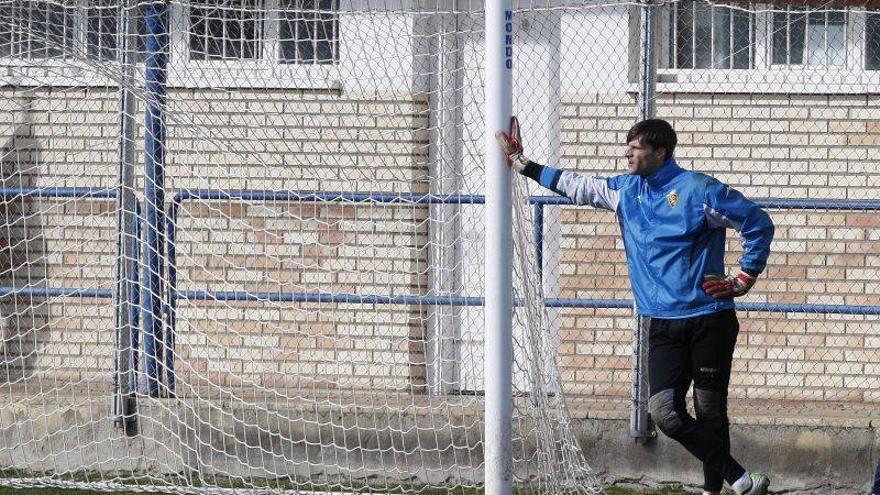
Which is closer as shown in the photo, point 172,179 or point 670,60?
point 172,179

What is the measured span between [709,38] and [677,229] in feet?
8.59

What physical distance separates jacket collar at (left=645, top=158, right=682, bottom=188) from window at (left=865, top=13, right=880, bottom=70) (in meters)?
2.60

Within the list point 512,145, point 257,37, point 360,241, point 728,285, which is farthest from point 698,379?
point 257,37

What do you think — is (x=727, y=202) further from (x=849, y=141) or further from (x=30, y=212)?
(x=30, y=212)

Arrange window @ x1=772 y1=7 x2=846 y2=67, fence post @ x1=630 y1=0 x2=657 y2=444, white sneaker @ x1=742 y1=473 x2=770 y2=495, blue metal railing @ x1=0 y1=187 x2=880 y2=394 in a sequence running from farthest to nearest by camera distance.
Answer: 1. window @ x1=772 y1=7 x2=846 y2=67
2. blue metal railing @ x1=0 y1=187 x2=880 y2=394
3. fence post @ x1=630 y1=0 x2=657 y2=444
4. white sneaker @ x1=742 y1=473 x2=770 y2=495

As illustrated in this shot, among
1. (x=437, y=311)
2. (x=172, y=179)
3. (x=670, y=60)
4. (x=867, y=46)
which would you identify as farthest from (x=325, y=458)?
(x=867, y=46)

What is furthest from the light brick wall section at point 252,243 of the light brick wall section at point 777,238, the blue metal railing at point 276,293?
the light brick wall section at point 777,238

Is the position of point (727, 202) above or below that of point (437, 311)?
above

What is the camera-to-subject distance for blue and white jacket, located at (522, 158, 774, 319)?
6297mm

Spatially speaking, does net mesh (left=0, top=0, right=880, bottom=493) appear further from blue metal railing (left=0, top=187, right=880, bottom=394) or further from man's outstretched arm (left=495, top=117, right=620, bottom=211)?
man's outstretched arm (left=495, top=117, right=620, bottom=211)

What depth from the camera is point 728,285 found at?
6.32m

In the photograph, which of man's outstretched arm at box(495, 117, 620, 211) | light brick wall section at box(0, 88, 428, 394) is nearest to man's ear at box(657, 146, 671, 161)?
man's outstretched arm at box(495, 117, 620, 211)

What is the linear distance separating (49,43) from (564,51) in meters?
3.04

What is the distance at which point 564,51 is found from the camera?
8602mm
